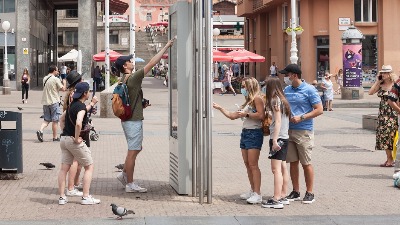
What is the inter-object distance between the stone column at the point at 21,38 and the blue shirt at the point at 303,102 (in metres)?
42.6

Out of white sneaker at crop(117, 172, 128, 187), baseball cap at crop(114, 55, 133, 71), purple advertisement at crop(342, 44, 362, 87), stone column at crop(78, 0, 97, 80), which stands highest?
stone column at crop(78, 0, 97, 80)

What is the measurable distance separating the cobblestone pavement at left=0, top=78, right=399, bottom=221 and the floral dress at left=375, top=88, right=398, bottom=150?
1.39 feet

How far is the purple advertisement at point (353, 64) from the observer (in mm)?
38875

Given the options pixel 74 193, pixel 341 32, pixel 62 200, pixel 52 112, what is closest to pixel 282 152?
pixel 62 200

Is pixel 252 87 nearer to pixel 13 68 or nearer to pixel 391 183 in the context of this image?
pixel 391 183

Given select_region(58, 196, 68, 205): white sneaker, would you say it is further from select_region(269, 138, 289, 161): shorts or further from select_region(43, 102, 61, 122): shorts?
select_region(43, 102, 61, 122): shorts

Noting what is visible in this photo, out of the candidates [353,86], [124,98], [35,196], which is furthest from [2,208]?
[353,86]

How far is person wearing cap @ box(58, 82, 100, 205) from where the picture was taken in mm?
11078

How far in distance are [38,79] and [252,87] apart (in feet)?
→ 163

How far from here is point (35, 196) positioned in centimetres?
1180

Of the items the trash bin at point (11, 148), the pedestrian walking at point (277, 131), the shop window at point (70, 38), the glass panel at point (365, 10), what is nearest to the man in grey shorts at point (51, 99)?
the trash bin at point (11, 148)

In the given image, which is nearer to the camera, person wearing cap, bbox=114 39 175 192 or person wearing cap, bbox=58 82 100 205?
person wearing cap, bbox=58 82 100 205

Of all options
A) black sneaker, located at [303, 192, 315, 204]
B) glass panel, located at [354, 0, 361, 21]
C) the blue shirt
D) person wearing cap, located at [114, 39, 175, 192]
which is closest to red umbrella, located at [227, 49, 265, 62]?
glass panel, located at [354, 0, 361, 21]

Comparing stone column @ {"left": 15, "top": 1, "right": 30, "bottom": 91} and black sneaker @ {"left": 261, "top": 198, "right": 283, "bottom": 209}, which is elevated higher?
stone column @ {"left": 15, "top": 1, "right": 30, "bottom": 91}
